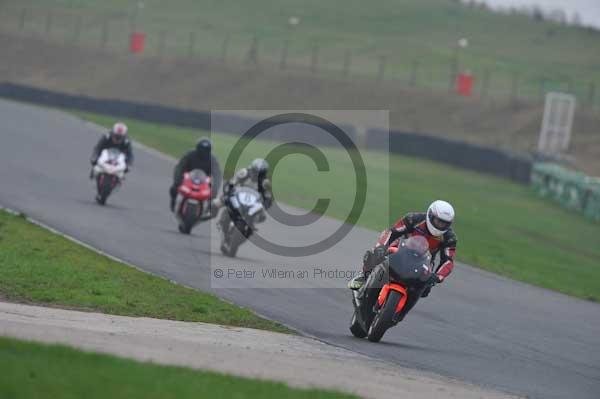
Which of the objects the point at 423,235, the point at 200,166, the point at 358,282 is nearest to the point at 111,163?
the point at 200,166

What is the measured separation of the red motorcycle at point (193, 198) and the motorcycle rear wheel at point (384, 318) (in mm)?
7985

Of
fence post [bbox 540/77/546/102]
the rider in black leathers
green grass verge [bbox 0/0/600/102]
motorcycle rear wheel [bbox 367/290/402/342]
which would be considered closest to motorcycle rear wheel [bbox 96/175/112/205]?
the rider in black leathers

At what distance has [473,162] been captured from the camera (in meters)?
44.6

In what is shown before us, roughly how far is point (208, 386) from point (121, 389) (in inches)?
29.6

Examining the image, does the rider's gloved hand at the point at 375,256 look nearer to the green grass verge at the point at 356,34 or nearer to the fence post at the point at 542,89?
the fence post at the point at 542,89

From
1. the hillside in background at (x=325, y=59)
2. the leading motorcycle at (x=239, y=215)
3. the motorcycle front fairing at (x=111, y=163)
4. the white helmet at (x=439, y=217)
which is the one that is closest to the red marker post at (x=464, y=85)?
the hillside in background at (x=325, y=59)

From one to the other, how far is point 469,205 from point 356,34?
5249cm

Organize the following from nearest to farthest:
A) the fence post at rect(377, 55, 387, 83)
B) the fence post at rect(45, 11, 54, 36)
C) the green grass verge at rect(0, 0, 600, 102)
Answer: the fence post at rect(377, 55, 387, 83) → the green grass verge at rect(0, 0, 600, 102) → the fence post at rect(45, 11, 54, 36)

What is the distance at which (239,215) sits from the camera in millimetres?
17766

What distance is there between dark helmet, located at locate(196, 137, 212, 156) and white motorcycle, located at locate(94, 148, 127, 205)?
2.61m

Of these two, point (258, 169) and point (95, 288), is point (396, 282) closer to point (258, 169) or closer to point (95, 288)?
point (95, 288)

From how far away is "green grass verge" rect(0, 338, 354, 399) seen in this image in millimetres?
7504

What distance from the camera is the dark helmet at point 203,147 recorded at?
66.0 feet

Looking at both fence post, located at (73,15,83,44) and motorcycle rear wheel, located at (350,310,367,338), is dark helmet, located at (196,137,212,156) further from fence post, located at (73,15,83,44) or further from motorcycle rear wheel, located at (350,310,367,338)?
fence post, located at (73,15,83,44)
